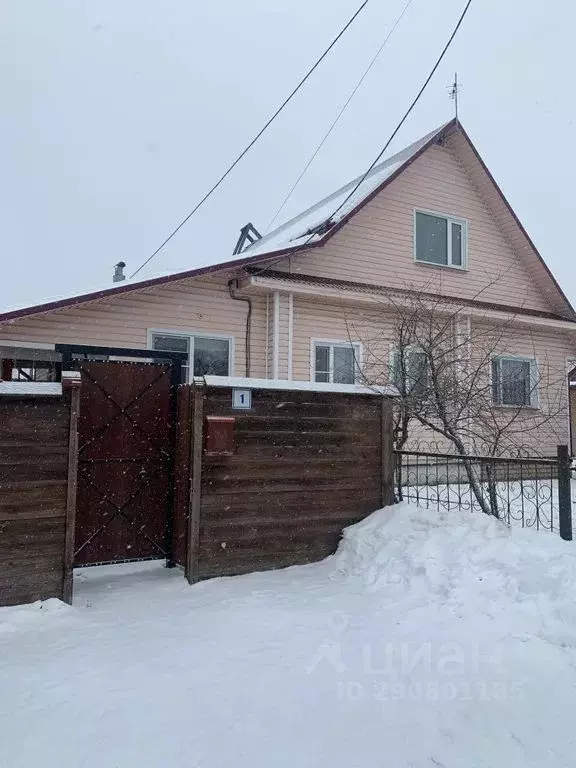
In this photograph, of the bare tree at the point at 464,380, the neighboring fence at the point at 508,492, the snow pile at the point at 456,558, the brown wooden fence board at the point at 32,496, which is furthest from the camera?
the bare tree at the point at 464,380

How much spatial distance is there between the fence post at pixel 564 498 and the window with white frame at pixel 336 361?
5.48 metres

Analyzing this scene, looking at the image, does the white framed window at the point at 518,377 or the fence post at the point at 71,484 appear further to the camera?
the white framed window at the point at 518,377

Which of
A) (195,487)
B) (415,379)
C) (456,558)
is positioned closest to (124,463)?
(195,487)

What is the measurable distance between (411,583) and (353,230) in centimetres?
797

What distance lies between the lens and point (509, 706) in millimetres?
3250

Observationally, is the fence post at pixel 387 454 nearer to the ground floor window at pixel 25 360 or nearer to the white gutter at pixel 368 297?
the white gutter at pixel 368 297

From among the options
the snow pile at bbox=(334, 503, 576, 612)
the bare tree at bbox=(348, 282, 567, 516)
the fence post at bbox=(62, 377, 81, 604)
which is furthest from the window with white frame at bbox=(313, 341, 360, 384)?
the fence post at bbox=(62, 377, 81, 604)

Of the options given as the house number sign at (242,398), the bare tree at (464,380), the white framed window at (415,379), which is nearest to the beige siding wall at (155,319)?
the bare tree at (464,380)

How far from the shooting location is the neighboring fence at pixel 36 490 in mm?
4705

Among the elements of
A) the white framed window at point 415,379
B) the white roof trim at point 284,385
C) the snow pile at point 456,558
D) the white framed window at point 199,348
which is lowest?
the snow pile at point 456,558

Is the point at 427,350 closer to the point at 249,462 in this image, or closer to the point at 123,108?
the point at 249,462

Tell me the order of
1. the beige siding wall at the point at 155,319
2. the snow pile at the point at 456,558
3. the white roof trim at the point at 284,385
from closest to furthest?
the snow pile at the point at 456,558
the white roof trim at the point at 284,385
the beige siding wall at the point at 155,319

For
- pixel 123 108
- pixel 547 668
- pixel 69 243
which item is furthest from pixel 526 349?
pixel 69 243

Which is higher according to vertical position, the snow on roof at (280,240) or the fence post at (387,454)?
the snow on roof at (280,240)
